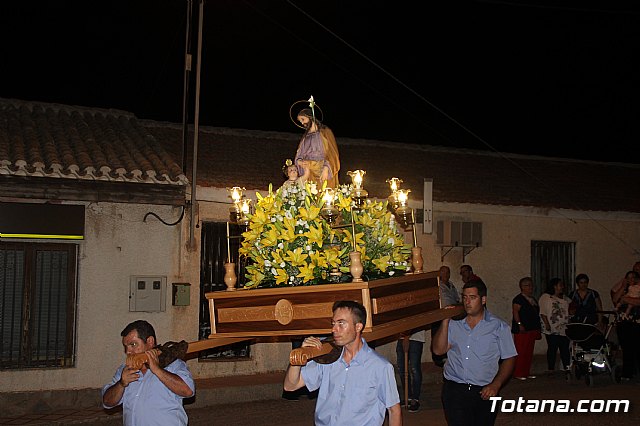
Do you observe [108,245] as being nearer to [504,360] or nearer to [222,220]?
[222,220]

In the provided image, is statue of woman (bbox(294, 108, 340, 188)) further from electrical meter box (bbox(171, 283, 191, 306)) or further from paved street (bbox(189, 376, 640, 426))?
electrical meter box (bbox(171, 283, 191, 306))

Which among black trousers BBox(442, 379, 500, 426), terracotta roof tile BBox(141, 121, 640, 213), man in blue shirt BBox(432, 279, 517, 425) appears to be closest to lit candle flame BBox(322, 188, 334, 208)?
man in blue shirt BBox(432, 279, 517, 425)

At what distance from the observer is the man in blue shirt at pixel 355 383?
5082 millimetres

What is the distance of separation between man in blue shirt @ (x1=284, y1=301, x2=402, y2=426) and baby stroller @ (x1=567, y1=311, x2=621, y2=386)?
8.78m

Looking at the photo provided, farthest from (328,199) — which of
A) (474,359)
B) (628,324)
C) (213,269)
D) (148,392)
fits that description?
(628,324)

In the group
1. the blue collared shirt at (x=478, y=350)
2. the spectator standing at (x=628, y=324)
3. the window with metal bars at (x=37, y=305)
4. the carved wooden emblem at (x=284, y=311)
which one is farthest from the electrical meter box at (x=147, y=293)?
the carved wooden emblem at (x=284, y=311)

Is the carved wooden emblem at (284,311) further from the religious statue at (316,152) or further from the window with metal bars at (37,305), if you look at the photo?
Result: the window with metal bars at (37,305)

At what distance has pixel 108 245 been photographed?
12.6 meters

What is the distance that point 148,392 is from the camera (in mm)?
5637

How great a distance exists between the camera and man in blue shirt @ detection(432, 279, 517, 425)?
705cm

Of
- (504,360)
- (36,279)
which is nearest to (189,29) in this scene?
(36,279)

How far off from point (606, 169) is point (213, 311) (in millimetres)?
17636

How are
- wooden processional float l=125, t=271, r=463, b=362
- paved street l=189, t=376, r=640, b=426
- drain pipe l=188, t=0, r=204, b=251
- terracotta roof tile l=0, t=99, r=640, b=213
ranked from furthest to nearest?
drain pipe l=188, t=0, r=204, b=251 → terracotta roof tile l=0, t=99, r=640, b=213 → paved street l=189, t=376, r=640, b=426 → wooden processional float l=125, t=271, r=463, b=362

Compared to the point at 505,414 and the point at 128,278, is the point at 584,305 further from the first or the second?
the point at 128,278
